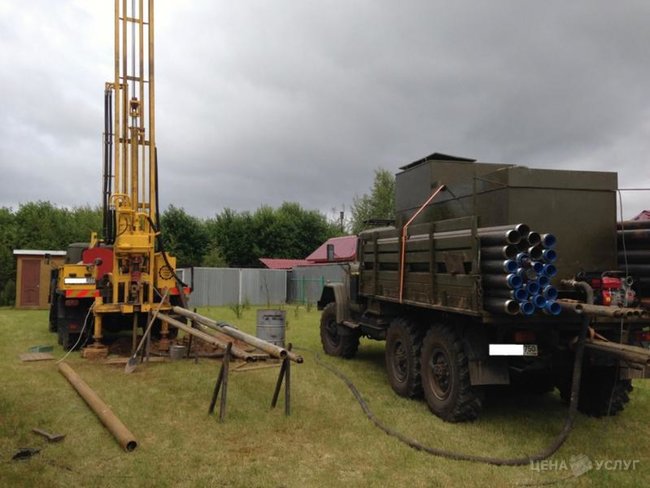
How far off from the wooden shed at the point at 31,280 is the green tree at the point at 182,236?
580 inches

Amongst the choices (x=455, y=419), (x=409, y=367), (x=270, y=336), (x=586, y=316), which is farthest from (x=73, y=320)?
(x=586, y=316)

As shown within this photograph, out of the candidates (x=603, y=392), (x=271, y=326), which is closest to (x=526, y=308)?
(x=603, y=392)

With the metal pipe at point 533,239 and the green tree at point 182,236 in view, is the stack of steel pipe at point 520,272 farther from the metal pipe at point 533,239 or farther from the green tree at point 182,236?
the green tree at point 182,236

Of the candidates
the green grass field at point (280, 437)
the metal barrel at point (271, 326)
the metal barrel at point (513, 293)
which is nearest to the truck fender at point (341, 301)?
the metal barrel at point (271, 326)

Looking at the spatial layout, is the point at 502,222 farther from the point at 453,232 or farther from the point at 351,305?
the point at 351,305

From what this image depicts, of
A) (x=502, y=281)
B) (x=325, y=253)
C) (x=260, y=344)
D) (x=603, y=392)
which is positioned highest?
(x=325, y=253)

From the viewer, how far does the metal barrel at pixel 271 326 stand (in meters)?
9.38

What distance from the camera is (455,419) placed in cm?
553

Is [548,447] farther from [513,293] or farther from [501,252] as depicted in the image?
[501,252]

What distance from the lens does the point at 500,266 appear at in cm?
470

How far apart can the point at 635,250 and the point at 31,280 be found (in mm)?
22335

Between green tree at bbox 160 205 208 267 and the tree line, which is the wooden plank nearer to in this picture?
the tree line

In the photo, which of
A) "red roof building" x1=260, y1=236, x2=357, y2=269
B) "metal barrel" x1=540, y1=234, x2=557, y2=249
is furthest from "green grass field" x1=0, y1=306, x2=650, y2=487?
"red roof building" x1=260, y1=236, x2=357, y2=269

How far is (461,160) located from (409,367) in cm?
274
